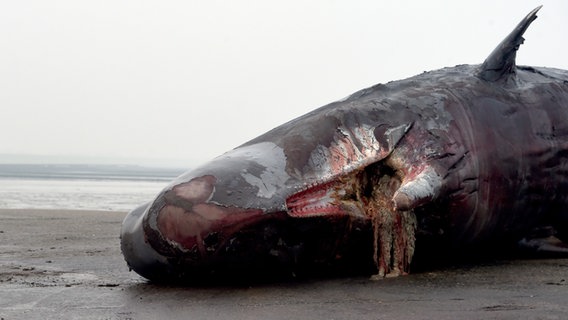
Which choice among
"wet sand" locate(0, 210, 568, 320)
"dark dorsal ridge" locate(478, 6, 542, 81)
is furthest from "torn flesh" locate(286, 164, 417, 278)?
"dark dorsal ridge" locate(478, 6, 542, 81)

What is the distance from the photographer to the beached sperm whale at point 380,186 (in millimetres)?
5973

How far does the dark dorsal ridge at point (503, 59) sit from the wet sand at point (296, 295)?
1.82 m

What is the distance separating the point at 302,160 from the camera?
6.38 m

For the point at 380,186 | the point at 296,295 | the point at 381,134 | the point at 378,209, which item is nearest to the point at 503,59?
the point at 381,134

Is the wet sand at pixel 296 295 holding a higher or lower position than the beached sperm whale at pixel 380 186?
lower

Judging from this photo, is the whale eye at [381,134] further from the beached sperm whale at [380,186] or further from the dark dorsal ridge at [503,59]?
the dark dorsal ridge at [503,59]

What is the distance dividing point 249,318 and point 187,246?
125 centimetres

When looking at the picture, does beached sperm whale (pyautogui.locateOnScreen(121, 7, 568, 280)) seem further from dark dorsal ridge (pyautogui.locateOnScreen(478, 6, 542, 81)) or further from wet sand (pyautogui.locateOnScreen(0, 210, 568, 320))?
wet sand (pyautogui.locateOnScreen(0, 210, 568, 320))

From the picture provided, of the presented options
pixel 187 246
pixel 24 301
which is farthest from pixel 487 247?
pixel 24 301

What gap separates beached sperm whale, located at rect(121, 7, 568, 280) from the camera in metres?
5.97

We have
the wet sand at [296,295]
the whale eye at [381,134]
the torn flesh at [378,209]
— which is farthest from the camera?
the whale eye at [381,134]

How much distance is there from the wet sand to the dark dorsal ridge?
1.82 meters

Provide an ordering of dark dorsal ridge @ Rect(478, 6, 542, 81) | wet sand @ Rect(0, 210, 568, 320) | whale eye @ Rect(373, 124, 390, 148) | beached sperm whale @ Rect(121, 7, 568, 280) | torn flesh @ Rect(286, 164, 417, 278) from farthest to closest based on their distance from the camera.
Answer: dark dorsal ridge @ Rect(478, 6, 542, 81)
whale eye @ Rect(373, 124, 390, 148)
torn flesh @ Rect(286, 164, 417, 278)
beached sperm whale @ Rect(121, 7, 568, 280)
wet sand @ Rect(0, 210, 568, 320)

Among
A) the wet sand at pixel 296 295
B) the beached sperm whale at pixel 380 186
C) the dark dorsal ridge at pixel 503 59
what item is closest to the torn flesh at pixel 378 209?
the beached sperm whale at pixel 380 186
